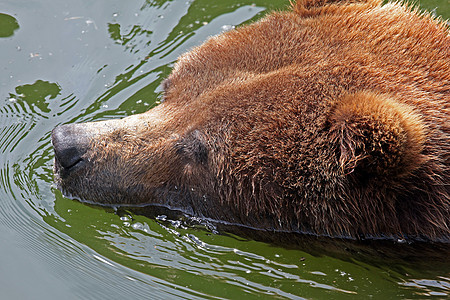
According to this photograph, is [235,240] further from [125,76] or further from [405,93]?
[125,76]

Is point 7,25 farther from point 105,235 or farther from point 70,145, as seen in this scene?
point 105,235

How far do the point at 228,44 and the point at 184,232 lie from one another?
1.45m

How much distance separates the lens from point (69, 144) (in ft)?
14.5

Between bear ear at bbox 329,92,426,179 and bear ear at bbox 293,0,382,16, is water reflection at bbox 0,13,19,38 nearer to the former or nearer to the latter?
bear ear at bbox 293,0,382,16

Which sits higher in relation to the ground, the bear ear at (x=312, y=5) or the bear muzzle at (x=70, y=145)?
the bear ear at (x=312, y=5)

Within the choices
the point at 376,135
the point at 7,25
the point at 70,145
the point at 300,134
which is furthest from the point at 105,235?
the point at 7,25

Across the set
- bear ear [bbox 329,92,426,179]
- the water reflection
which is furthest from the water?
bear ear [bbox 329,92,426,179]

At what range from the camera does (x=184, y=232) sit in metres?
4.77

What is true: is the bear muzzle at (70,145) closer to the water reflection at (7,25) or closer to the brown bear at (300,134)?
the brown bear at (300,134)

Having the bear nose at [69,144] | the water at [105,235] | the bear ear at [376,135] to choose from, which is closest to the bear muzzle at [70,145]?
the bear nose at [69,144]

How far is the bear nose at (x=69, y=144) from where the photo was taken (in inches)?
174

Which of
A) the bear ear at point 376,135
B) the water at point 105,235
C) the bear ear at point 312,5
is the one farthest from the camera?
the bear ear at point 312,5

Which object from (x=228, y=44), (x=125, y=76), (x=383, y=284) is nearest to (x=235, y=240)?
(x=383, y=284)

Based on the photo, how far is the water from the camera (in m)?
4.38
